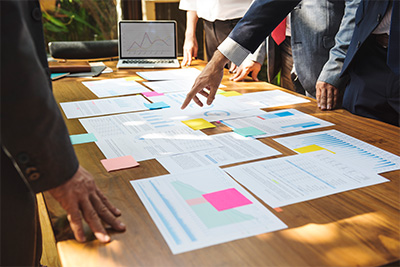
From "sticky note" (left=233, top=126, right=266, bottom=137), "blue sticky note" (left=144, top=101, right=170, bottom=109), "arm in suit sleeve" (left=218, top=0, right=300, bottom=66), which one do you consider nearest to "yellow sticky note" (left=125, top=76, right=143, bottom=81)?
"blue sticky note" (left=144, top=101, right=170, bottom=109)

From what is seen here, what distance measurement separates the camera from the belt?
1.46 m

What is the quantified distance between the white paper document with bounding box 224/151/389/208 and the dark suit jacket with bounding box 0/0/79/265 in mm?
451

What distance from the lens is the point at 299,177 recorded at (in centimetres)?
101

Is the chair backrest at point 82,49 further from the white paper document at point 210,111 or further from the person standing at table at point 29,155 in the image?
the person standing at table at point 29,155

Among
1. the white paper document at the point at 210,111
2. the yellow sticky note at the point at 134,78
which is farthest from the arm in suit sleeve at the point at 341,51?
the yellow sticky note at the point at 134,78

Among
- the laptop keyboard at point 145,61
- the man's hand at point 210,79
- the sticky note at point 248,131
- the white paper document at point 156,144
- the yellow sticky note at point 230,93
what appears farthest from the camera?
the laptop keyboard at point 145,61

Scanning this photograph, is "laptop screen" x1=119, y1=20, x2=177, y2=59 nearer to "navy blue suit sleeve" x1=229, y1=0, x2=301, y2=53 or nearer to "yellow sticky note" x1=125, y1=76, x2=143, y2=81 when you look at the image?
"yellow sticky note" x1=125, y1=76, x2=143, y2=81

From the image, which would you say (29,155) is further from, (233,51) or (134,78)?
(134,78)

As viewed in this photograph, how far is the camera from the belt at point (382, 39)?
1.46 metres

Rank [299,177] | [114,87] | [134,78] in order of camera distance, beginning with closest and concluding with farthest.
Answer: [299,177], [114,87], [134,78]

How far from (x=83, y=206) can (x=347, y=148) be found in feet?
2.71

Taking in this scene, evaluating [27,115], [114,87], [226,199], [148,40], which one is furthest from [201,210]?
[148,40]

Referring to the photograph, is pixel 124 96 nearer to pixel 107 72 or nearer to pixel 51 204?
pixel 107 72

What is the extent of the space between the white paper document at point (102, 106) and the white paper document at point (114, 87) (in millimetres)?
106
